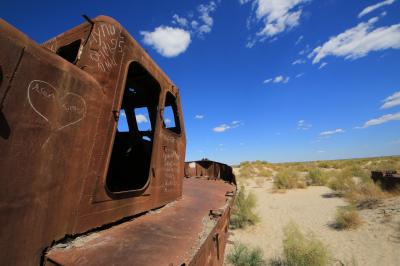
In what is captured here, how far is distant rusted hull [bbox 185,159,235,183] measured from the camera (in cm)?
838

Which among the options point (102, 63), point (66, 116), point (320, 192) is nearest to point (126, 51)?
point (102, 63)

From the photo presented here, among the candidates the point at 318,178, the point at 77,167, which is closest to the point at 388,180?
the point at 318,178

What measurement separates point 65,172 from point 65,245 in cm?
50

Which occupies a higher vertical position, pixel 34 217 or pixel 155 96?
pixel 155 96

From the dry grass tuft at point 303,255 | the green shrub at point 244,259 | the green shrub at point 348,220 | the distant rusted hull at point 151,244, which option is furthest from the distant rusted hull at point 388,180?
the distant rusted hull at point 151,244

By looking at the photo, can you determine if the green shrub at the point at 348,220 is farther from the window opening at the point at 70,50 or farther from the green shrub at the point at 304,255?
the window opening at the point at 70,50

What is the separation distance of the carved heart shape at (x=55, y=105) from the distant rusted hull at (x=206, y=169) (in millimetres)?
6566

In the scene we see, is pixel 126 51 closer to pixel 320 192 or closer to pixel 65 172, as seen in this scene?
pixel 65 172

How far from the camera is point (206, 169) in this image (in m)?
8.91

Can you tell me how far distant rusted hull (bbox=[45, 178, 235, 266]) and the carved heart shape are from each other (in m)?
0.84

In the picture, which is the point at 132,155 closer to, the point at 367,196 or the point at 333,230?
the point at 333,230

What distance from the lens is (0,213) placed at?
1271mm

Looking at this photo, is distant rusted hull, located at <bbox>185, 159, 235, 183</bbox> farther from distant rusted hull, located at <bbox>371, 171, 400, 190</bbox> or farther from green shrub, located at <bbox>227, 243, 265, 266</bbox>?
distant rusted hull, located at <bbox>371, 171, 400, 190</bbox>

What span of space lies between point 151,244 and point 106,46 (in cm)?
178
